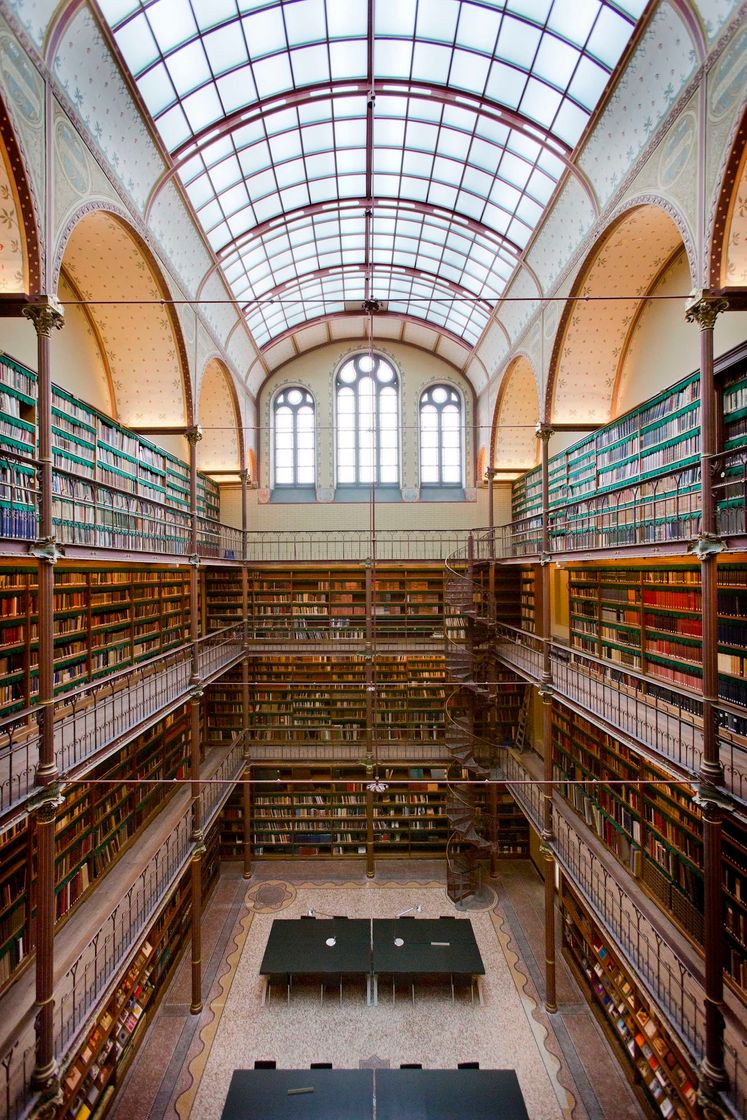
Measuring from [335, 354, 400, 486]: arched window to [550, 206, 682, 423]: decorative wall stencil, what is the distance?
17.5ft

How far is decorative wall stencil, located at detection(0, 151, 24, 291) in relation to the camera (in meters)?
4.03

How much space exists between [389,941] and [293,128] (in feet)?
34.8

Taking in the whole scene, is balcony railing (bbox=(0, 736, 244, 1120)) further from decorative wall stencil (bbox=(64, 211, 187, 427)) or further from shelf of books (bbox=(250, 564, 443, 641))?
decorative wall stencil (bbox=(64, 211, 187, 427))

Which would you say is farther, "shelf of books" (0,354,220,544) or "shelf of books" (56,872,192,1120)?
"shelf of books" (56,872,192,1120)

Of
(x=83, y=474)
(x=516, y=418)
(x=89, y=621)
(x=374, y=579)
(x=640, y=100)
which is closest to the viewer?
(x=640, y=100)

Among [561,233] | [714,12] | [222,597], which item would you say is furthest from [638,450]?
[222,597]

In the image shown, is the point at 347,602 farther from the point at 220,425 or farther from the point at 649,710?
the point at 649,710

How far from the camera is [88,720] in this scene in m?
5.82

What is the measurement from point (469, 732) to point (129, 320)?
778cm

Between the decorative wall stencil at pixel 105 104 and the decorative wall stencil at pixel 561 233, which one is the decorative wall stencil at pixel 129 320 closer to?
the decorative wall stencil at pixel 105 104

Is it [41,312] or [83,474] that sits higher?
[41,312]

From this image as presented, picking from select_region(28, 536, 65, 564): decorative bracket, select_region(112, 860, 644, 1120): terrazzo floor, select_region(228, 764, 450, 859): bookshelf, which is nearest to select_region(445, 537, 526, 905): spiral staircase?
select_region(228, 764, 450, 859): bookshelf

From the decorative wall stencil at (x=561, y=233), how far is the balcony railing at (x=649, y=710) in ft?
15.8

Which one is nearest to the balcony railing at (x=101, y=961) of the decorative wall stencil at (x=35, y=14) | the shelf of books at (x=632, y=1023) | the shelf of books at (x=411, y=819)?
the shelf of books at (x=411, y=819)
